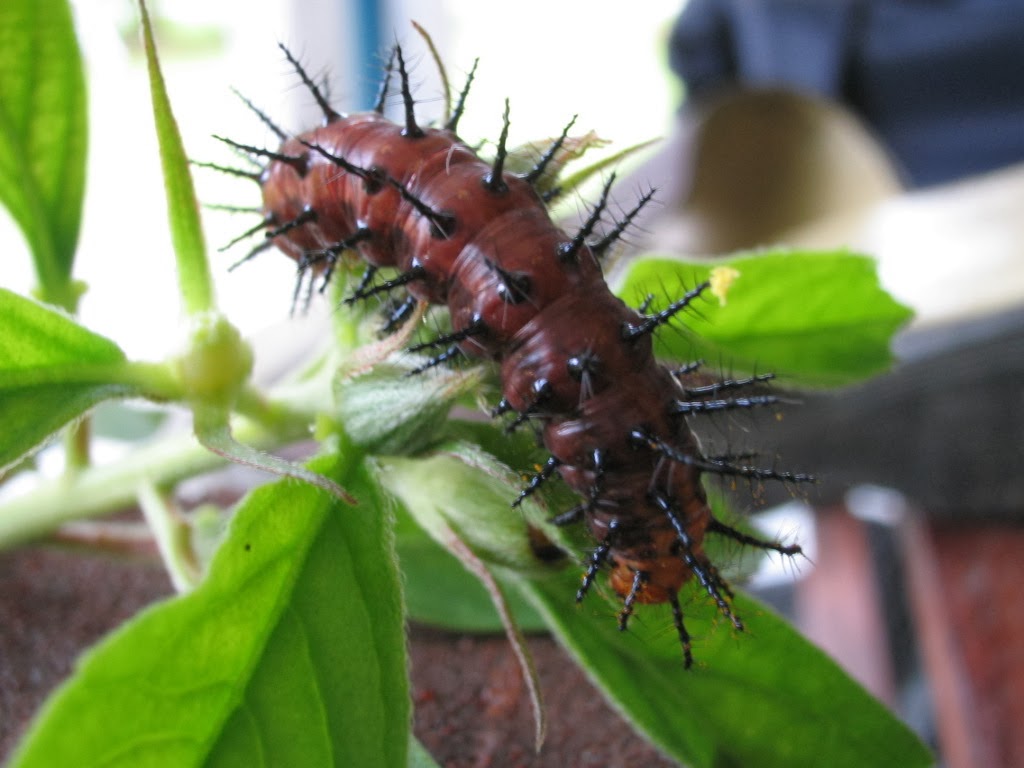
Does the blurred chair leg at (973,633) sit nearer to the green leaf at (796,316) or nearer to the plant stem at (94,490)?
the green leaf at (796,316)

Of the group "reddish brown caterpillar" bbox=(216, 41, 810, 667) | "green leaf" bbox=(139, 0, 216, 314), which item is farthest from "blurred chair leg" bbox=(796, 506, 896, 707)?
"green leaf" bbox=(139, 0, 216, 314)

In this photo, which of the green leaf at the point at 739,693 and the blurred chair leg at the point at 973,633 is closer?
the green leaf at the point at 739,693

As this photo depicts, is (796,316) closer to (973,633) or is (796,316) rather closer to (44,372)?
(44,372)

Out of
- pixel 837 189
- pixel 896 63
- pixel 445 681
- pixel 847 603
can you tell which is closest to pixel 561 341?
pixel 445 681

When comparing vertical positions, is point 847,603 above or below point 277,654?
above

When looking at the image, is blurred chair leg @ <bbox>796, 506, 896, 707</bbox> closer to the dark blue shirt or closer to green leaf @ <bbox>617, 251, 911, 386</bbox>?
green leaf @ <bbox>617, 251, 911, 386</bbox>

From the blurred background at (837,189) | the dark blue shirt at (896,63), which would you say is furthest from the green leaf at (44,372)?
the dark blue shirt at (896,63)
